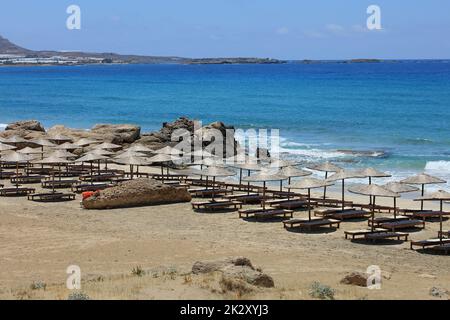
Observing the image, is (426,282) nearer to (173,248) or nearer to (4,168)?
(173,248)

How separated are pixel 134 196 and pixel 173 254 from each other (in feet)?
24.9

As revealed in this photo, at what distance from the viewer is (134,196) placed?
85.1 ft

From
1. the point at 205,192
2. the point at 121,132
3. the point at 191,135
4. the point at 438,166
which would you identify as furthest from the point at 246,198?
the point at 121,132

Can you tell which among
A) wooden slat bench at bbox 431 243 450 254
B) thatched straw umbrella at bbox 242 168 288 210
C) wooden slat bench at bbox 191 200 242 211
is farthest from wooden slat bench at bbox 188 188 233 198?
wooden slat bench at bbox 431 243 450 254

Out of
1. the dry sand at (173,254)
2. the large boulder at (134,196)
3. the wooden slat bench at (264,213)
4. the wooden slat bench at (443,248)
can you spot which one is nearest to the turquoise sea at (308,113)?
the wooden slat bench at (264,213)

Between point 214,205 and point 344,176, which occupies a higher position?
point 344,176

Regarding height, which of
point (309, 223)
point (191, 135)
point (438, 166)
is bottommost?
point (309, 223)

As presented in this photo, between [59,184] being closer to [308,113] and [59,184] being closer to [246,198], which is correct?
[246,198]

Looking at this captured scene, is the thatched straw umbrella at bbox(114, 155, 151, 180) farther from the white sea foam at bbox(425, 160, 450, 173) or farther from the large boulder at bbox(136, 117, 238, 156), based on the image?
the white sea foam at bbox(425, 160, 450, 173)

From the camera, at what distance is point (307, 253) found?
1928 cm

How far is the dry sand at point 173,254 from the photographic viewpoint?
13.3 m

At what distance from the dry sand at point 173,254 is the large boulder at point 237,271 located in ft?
0.93
